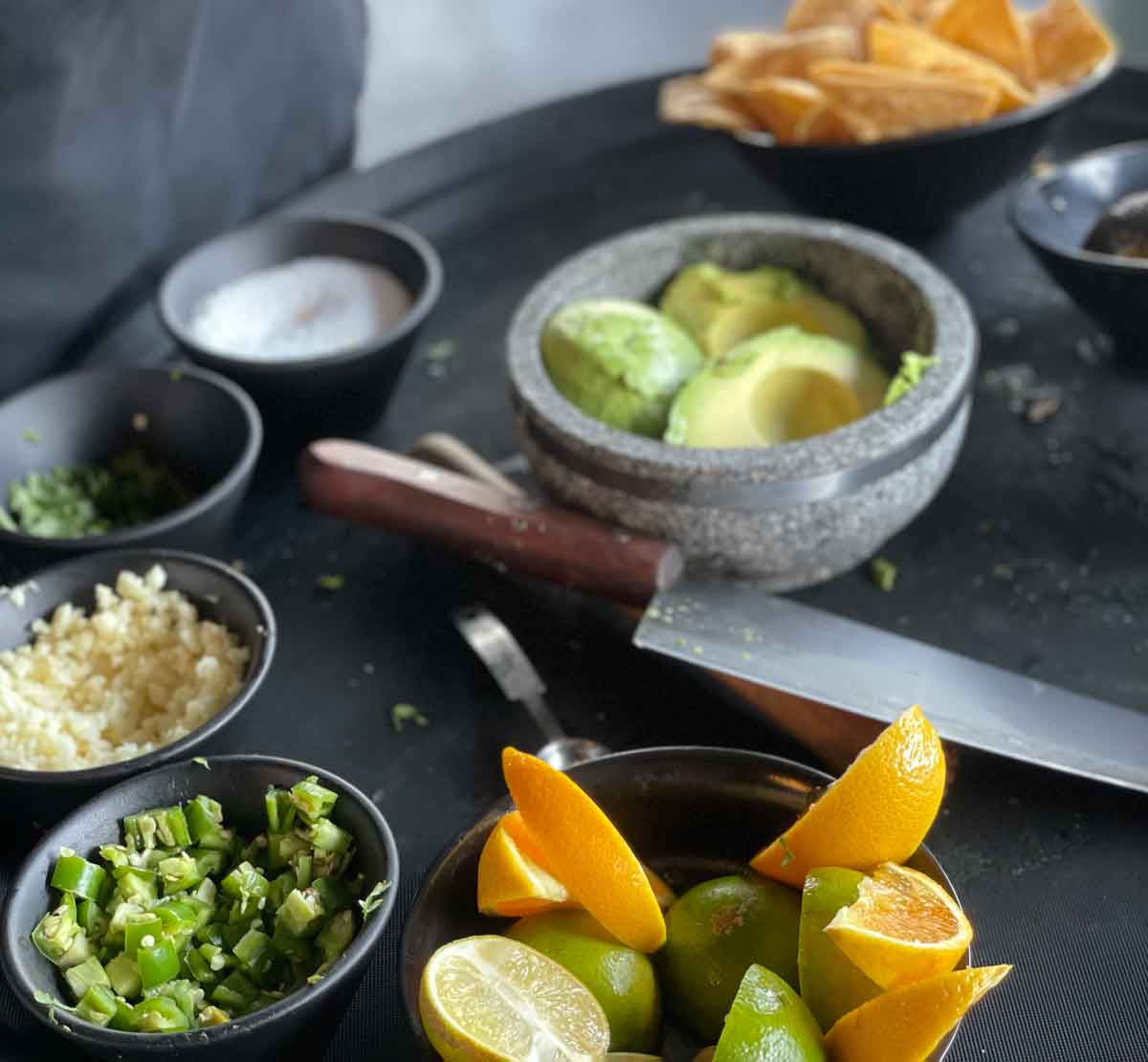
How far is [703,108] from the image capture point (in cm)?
148

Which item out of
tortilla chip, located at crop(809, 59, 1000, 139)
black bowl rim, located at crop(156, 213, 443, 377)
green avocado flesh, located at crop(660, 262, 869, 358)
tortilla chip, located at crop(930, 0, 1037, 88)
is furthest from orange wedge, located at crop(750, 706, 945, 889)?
tortilla chip, located at crop(930, 0, 1037, 88)

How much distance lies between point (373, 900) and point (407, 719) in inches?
12.0

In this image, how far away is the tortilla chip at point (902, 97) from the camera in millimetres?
1380

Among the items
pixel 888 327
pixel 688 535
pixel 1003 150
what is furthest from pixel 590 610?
pixel 1003 150

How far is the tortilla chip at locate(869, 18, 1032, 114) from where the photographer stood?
1.41 metres

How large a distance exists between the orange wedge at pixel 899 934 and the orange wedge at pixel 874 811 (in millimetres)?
37

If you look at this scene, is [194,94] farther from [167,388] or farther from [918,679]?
[918,679]

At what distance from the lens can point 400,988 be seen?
0.77 m

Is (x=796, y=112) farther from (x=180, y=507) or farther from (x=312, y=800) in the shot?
(x=312, y=800)

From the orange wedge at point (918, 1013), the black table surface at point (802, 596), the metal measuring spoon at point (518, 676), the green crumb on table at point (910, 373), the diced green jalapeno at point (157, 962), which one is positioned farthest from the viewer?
the green crumb on table at point (910, 373)

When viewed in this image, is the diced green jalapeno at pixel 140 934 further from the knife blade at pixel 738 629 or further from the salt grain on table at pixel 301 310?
the salt grain on table at pixel 301 310

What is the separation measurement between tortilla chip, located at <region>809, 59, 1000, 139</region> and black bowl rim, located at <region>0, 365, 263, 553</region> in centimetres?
69

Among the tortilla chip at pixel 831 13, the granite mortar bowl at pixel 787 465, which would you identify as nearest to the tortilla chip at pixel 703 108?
the tortilla chip at pixel 831 13

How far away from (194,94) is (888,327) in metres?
0.86
